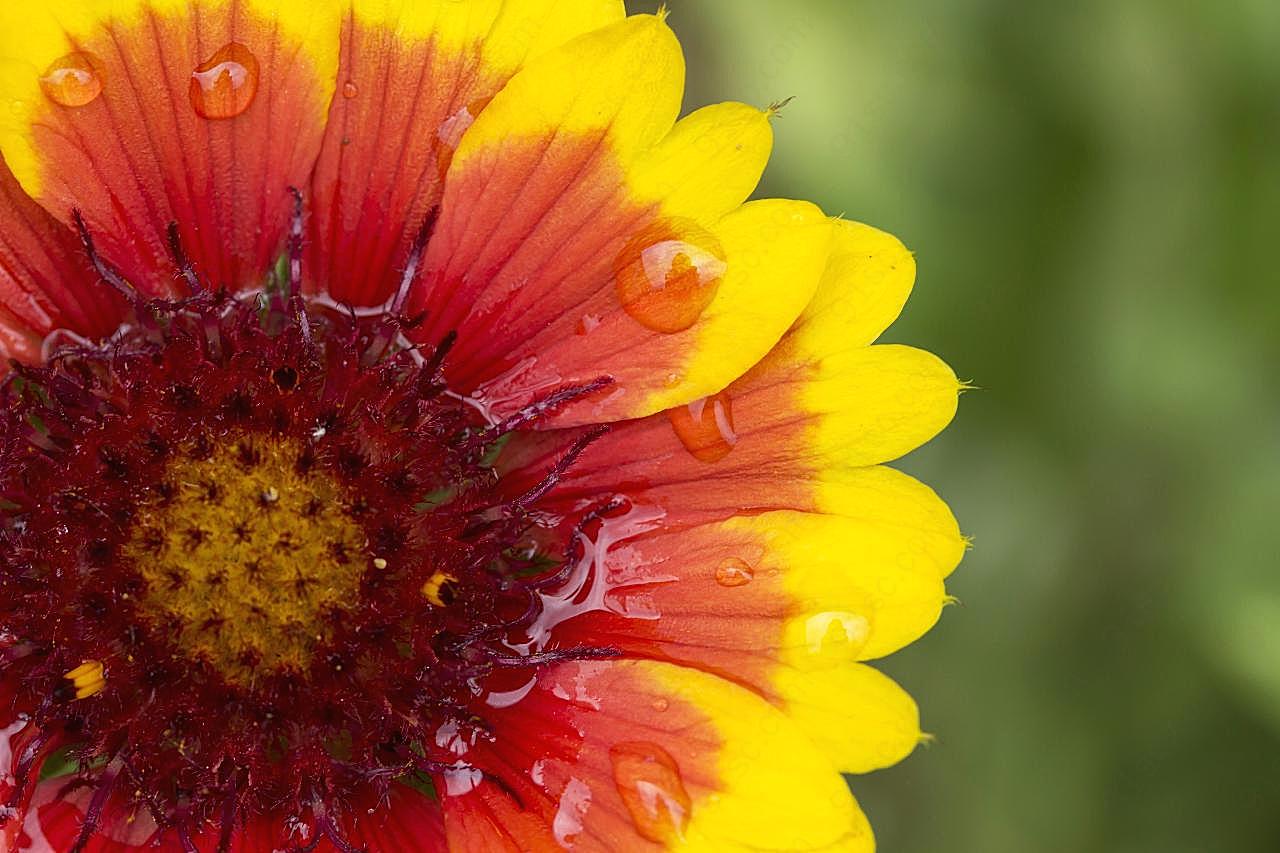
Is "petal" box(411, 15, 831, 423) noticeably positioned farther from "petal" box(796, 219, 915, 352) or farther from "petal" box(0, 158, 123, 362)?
"petal" box(0, 158, 123, 362)

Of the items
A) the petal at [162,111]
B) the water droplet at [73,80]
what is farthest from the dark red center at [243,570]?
the water droplet at [73,80]

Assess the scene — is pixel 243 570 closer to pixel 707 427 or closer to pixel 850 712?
pixel 707 427

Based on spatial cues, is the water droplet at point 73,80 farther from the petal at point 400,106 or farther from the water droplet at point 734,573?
the water droplet at point 734,573

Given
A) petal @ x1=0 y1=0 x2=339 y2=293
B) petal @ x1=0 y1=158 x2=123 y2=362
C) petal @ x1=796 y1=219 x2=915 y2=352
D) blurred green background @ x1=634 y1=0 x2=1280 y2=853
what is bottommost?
blurred green background @ x1=634 y1=0 x2=1280 y2=853

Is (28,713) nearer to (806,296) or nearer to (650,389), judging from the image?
(650,389)

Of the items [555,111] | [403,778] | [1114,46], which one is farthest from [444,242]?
[1114,46]

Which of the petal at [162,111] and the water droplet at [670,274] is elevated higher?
the petal at [162,111]

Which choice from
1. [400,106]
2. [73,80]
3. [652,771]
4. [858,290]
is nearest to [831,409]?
[858,290]

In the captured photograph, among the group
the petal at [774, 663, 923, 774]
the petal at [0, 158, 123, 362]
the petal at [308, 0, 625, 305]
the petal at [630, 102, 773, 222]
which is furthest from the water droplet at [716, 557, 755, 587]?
the petal at [0, 158, 123, 362]
